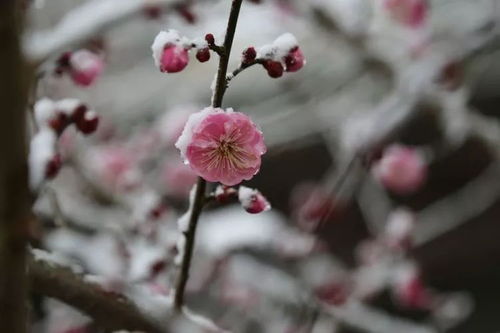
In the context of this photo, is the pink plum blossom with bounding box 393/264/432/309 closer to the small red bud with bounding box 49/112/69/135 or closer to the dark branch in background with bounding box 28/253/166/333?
the dark branch in background with bounding box 28/253/166/333

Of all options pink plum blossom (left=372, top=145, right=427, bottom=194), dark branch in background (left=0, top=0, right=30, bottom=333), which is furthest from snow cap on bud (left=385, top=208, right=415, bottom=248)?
dark branch in background (left=0, top=0, right=30, bottom=333)

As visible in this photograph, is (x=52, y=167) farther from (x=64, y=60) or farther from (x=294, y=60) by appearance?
(x=294, y=60)

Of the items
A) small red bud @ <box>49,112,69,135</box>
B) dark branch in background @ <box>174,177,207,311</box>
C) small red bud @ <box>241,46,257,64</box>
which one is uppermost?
small red bud @ <box>241,46,257,64</box>

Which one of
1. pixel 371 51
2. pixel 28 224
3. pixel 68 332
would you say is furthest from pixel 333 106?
pixel 28 224

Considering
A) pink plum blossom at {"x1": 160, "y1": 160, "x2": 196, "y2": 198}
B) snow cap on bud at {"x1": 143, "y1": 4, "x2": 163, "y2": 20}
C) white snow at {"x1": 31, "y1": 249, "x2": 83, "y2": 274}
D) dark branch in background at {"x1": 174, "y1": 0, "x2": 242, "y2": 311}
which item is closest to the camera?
dark branch in background at {"x1": 174, "y1": 0, "x2": 242, "y2": 311}

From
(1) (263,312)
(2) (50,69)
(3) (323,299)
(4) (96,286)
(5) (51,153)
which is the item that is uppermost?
(2) (50,69)

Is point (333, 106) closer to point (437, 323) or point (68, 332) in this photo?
point (437, 323)

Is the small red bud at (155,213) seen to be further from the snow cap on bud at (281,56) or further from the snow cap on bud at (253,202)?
the snow cap on bud at (281,56)
